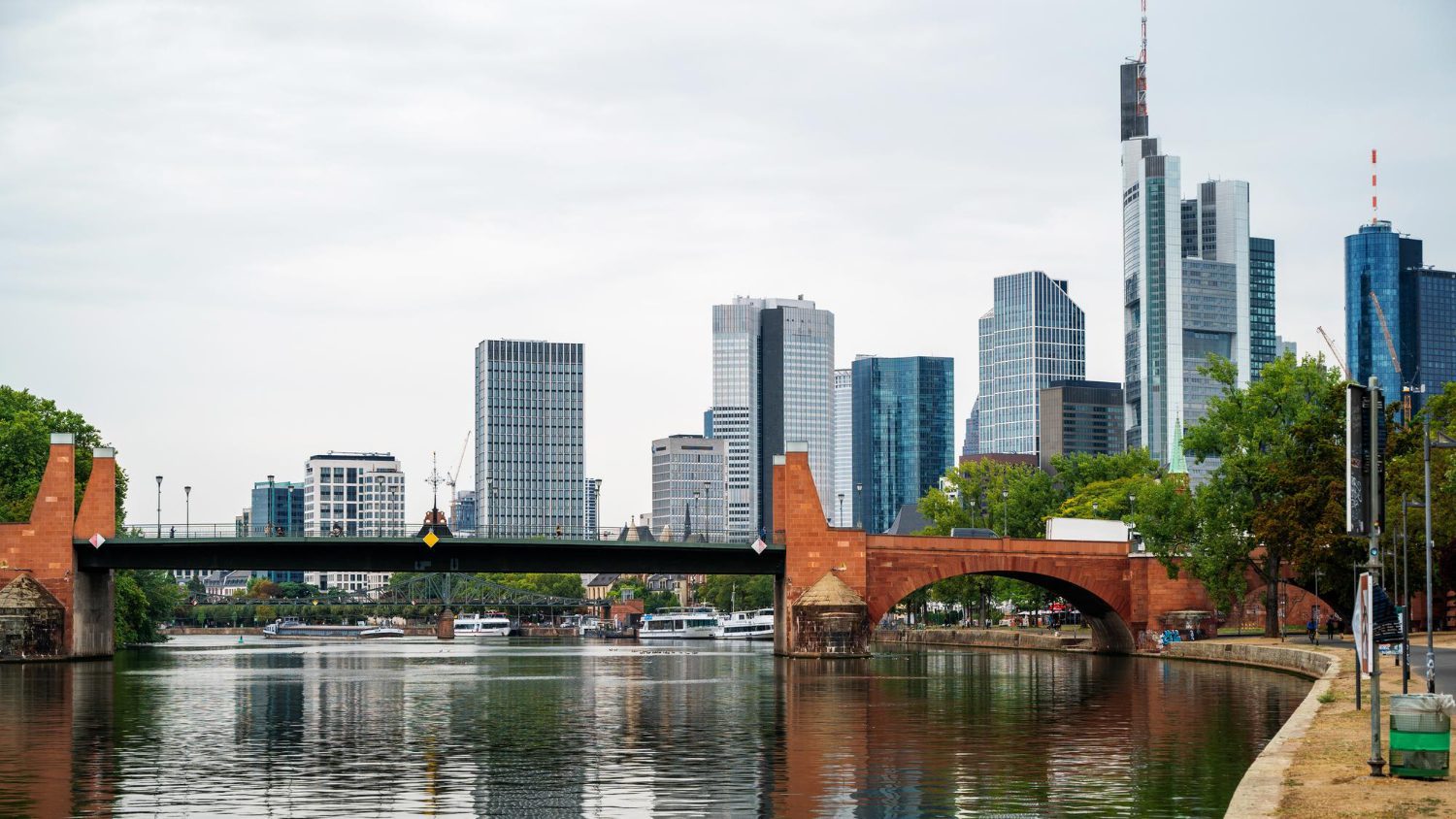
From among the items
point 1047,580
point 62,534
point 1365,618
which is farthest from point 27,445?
point 1365,618

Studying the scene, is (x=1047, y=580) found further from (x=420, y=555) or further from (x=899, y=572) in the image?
(x=420, y=555)

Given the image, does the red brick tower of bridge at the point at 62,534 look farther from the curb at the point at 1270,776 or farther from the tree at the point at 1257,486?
the curb at the point at 1270,776

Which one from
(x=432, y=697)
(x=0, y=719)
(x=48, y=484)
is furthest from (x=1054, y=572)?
(x=0, y=719)

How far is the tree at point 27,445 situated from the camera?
121m

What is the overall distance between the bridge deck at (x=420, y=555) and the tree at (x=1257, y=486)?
2583 centimetres

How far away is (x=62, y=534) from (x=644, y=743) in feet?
232

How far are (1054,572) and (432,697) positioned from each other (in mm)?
54062

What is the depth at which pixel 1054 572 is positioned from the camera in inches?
4449

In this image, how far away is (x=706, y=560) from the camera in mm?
110625

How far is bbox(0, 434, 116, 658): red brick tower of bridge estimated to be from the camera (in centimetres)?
10562

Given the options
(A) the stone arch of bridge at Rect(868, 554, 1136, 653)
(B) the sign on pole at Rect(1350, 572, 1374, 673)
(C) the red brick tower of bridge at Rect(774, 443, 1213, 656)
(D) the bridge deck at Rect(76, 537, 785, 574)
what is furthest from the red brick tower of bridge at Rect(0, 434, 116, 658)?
(B) the sign on pole at Rect(1350, 572, 1374, 673)

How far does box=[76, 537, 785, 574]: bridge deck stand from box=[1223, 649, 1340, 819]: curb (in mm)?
63474

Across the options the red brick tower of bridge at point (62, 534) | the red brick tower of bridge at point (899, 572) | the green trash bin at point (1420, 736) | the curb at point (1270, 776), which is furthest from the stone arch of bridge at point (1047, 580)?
the green trash bin at point (1420, 736)

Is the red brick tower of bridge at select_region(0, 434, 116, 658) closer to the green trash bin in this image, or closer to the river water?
the river water
